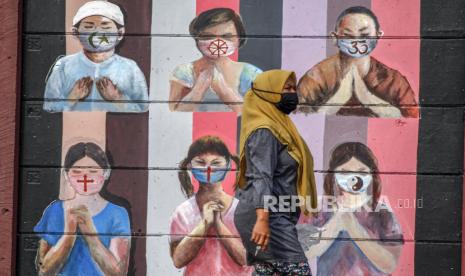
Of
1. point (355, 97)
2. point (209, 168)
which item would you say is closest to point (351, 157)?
point (355, 97)

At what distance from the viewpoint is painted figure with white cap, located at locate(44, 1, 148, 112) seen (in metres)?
6.90

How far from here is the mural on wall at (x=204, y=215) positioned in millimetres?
6844

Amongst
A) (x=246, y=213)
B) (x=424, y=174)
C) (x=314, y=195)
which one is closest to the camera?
(x=246, y=213)

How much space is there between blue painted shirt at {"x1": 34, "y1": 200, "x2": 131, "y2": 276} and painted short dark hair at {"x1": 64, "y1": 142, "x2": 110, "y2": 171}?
0.27m

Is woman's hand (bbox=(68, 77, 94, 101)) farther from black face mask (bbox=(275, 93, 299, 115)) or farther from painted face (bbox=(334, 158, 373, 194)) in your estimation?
black face mask (bbox=(275, 93, 299, 115))

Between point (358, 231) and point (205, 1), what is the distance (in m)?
1.76

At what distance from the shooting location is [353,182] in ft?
22.4

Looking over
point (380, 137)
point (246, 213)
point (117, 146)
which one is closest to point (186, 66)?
point (117, 146)

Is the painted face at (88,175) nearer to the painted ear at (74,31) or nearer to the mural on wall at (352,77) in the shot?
the painted ear at (74,31)

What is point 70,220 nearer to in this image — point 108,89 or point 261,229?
point 108,89

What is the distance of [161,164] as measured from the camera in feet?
22.5

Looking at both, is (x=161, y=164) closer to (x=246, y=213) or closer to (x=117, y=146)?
(x=117, y=146)

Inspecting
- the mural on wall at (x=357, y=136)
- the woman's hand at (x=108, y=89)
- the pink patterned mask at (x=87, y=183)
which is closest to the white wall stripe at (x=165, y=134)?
the mural on wall at (x=357, y=136)

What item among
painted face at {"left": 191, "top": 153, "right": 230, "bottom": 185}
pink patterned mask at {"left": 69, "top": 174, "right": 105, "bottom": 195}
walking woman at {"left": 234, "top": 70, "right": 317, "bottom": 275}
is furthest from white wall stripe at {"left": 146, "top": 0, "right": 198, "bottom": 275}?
walking woman at {"left": 234, "top": 70, "right": 317, "bottom": 275}
